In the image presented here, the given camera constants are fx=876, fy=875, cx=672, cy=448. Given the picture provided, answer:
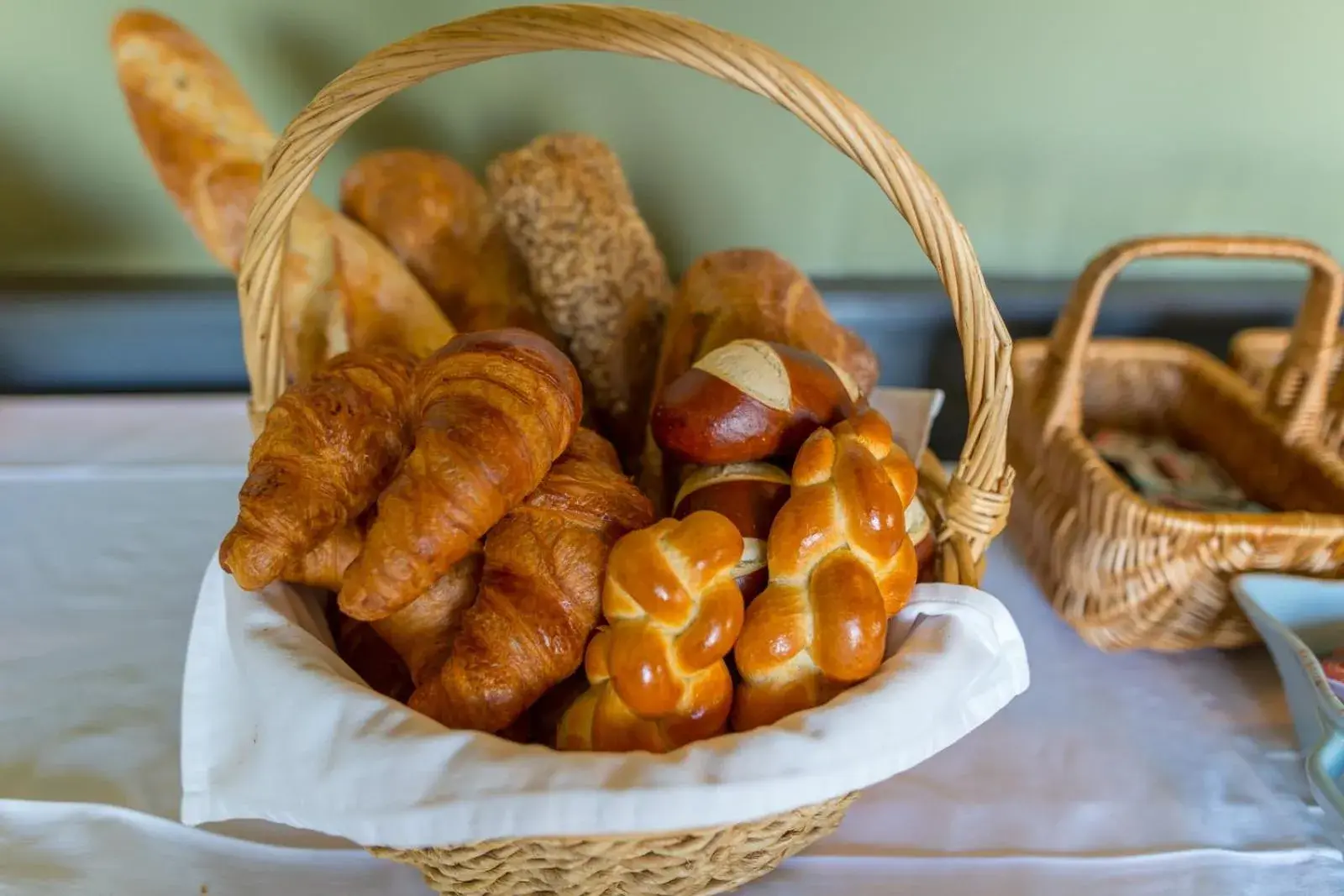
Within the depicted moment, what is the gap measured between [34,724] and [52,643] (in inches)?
3.0

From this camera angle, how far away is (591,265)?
2.08 feet

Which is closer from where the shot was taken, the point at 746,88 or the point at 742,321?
the point at 746,88

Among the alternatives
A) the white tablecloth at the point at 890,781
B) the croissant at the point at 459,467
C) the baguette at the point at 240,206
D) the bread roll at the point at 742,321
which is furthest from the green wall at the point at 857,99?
the croissant at the point at 459,467

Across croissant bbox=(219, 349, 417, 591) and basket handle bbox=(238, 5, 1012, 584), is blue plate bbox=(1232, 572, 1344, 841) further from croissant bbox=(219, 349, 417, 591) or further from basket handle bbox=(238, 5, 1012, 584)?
croissant bbox=(219, 349, 417, 591)

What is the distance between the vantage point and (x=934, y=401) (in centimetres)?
68

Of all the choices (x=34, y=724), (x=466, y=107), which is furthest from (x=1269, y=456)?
(x=34, y=724)

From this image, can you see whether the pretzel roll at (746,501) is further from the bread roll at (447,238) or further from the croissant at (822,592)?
the bread roll at (447,238)

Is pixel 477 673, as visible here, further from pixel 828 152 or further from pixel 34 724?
pixel 828 152

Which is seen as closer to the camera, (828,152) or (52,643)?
(52,643)

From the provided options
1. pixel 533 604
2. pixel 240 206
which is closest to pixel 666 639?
pixel 533 604

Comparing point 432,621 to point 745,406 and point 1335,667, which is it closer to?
point 745,406

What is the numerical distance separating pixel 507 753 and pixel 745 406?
21 centimetres

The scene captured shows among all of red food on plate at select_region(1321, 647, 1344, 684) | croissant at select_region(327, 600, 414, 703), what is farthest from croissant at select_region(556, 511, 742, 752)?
red food on plate at select_region(1321, 647, 1344, 684)

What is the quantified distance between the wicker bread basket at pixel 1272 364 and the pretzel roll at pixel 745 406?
1.65 ft
